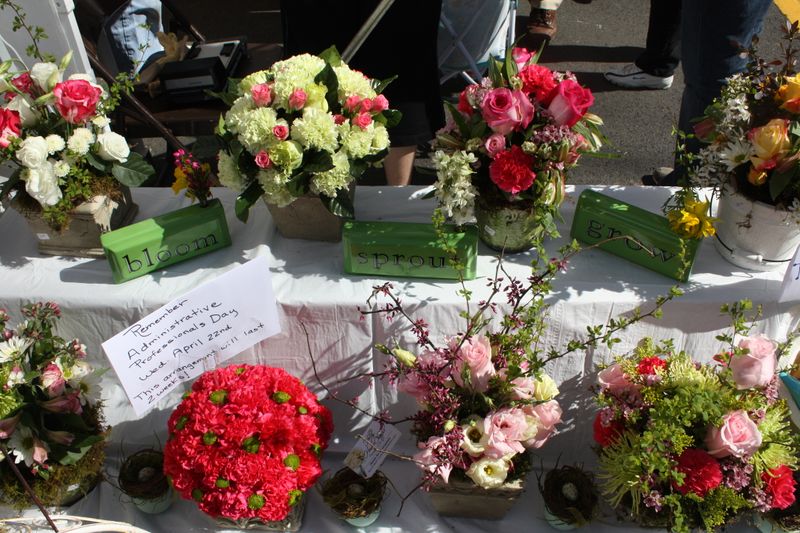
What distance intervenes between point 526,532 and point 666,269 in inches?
22.9

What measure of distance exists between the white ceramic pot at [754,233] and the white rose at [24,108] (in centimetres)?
132

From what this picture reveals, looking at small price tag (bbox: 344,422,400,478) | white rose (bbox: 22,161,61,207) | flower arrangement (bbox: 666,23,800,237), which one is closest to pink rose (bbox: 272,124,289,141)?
white rose (bbox: 22,161,61,207)

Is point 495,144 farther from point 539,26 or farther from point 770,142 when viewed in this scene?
point 539,26

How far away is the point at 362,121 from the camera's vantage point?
46.8 inches

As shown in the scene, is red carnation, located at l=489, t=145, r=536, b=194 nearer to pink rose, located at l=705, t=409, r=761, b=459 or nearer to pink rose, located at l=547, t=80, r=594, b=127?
pink rose, located at l=547, t=80, r=594, b=127

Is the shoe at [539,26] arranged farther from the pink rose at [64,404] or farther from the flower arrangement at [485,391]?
the pink rose at [64,404]

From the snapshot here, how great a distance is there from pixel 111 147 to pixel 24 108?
6.4 inches

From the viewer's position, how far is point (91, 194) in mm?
1301

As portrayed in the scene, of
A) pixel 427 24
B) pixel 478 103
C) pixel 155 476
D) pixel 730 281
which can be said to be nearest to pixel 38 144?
pixel 155 476

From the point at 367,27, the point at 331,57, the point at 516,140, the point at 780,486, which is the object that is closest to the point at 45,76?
the point at 331,57

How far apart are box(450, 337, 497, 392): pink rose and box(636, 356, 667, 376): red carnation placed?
0.27m

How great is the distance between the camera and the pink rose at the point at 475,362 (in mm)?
1082

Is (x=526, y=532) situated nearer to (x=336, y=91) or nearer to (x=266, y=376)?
(x=266, y=376)

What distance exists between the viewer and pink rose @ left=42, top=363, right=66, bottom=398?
118 cm
